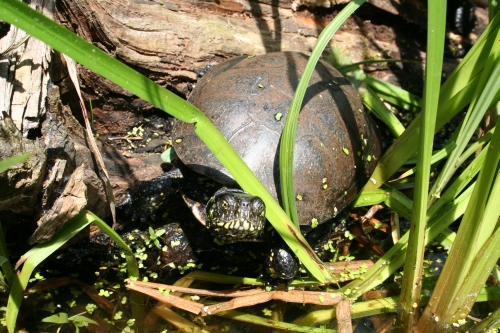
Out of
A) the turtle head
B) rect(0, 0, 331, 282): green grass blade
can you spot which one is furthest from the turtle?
rect(0, 0, 331, 282): green grass blade

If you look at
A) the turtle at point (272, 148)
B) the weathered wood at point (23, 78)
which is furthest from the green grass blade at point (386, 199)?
the weathered wood at point (23, 78)

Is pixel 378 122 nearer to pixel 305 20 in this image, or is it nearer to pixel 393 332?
pixel 305 20

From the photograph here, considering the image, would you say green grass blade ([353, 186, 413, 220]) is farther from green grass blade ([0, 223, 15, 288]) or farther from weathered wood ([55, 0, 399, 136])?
green grass blade ([0, 223, 15, 288])

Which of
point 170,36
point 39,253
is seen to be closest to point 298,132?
point 170,36

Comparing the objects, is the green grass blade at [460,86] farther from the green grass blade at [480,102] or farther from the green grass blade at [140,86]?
the green grass blade at [140,86]

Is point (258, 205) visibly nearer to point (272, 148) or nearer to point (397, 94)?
point (272, 148)

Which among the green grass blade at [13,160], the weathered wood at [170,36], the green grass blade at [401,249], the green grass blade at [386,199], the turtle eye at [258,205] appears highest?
the weathered wood at [170,36]
